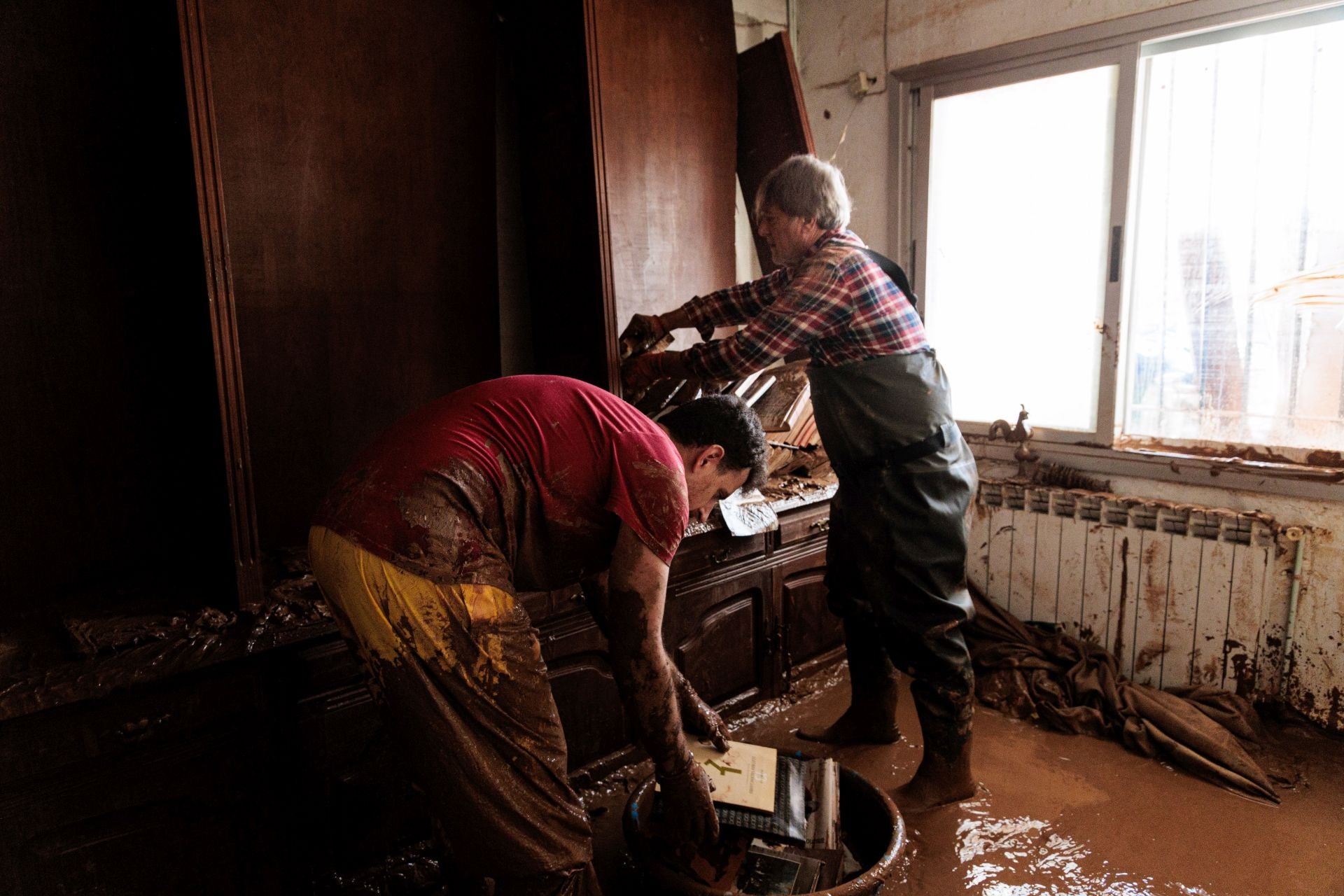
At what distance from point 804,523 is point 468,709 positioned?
1.59 m

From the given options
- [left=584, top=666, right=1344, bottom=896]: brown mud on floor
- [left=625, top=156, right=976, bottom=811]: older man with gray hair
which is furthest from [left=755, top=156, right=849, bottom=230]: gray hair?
[left=584, top=666, right=1344, bottom=896]: brown mud on floor

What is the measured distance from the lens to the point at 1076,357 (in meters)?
2.88

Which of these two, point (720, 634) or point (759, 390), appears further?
point (759, 390)

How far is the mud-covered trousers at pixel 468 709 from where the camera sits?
4.17ft

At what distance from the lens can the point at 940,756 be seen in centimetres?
214

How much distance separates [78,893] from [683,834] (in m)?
1.01

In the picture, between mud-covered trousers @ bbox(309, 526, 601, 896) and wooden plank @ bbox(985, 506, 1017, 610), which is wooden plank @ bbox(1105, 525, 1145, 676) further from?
mud-covered trousers @ bbox(309, 526, 601, 896)

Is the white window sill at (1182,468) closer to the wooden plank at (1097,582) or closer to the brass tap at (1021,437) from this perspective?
the brass tap at (1021,437)

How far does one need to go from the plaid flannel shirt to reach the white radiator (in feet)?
3.77

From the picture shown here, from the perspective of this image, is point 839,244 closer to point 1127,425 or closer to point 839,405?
point 839,405

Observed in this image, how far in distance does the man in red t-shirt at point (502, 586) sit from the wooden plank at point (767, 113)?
1675 mm

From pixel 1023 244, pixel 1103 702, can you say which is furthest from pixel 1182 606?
pixel 1023 244

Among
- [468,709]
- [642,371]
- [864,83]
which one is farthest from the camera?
[864,83]

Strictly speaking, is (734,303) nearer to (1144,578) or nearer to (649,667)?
(649,667)
